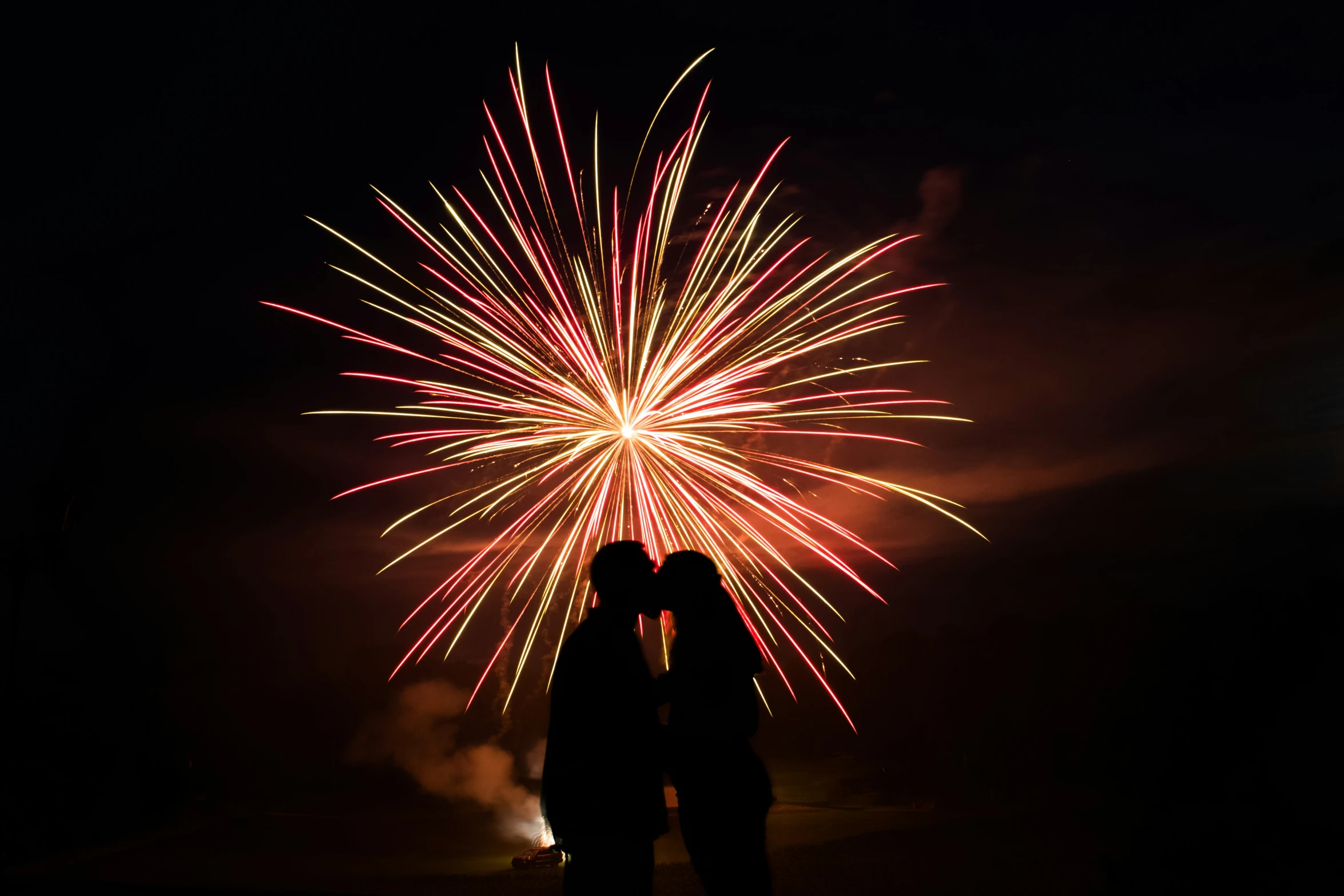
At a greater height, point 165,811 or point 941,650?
point 941,650

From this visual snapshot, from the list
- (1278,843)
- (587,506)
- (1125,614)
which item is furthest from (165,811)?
(1125,614)

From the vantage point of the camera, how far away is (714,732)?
3029mm

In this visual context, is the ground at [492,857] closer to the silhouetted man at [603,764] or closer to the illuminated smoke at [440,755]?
the illuminated smoke at [440,755]

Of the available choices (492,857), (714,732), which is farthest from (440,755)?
(714,732)

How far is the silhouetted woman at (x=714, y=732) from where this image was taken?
296cm

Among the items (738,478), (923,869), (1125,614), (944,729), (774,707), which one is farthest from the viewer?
(774,707)

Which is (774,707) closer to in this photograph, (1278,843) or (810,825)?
(810,825)

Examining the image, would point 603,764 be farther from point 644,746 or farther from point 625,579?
point 625,579

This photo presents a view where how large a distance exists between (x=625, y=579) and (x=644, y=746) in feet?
1.84

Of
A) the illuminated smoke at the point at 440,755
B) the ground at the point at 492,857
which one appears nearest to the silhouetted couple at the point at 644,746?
the ground at the point at 492,857

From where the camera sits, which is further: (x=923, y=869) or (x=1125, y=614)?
(x=1125, y=614)

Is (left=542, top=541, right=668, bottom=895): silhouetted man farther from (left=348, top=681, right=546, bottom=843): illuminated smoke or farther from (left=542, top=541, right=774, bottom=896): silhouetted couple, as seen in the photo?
(left=348, top=681, right=546, bottom=843): illuminated smoke

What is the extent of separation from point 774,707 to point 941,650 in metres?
14.2

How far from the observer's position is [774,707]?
61.2m
